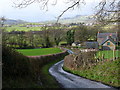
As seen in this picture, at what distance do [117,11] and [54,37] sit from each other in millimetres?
68457

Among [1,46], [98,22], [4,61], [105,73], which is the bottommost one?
[105,73]

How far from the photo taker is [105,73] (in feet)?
50.1

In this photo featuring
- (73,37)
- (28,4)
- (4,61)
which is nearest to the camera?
(28,4)

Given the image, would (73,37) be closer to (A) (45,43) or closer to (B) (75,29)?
(B) (75,29)

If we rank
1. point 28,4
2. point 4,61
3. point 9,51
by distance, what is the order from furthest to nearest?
point 9,51
point 4,61
point 28,4

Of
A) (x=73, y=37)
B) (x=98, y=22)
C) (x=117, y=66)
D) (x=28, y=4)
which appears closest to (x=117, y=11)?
(x=98, y=22)

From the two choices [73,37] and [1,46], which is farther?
[73,37]

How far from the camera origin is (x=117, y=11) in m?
9.78

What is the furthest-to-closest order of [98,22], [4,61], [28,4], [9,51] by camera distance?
[98,22] → [9,51] → [4,61] → [28,4]

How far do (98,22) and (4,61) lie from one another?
5549 mm

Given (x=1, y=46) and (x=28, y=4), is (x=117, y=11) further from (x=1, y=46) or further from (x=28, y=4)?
(x=1, y=46)

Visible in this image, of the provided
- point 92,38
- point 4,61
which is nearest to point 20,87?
point 4,61

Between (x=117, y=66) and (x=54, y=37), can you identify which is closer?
(x=117, y=66)

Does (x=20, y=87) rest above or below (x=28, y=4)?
below
